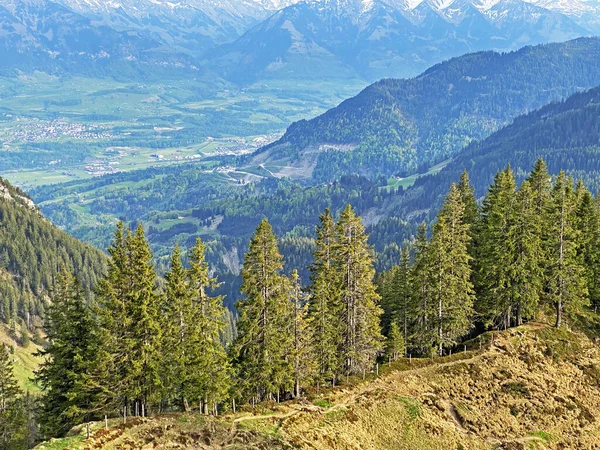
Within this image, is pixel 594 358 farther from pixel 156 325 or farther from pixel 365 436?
pixel 156 325

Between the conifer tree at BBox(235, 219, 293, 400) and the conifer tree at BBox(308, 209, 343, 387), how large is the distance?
369cm

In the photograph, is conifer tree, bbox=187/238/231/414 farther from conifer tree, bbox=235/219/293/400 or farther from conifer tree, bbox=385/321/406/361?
conifer tree, bbox=385/321/406/361

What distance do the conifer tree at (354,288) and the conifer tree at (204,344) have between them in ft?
45.1

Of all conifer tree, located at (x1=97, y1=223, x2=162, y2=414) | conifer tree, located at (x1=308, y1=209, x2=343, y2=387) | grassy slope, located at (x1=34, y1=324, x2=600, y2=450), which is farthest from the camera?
conifer tree, located at (x1=308, y1=209, x2=343, y2=387)

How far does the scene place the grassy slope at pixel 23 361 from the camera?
130363 mm

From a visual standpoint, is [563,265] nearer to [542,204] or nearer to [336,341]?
[542,204]

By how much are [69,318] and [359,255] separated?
90.7 ft

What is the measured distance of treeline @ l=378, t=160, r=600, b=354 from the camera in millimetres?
63000

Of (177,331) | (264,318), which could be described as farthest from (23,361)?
(264,318)

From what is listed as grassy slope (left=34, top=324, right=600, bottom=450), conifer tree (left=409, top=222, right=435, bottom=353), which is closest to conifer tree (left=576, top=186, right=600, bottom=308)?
grassy slope (left=34, top=324, right=600, bottom=450)

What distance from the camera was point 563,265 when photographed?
66.6m

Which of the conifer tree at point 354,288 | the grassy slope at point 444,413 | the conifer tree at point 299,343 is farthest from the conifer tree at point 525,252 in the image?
the conifer tree at point 299,343

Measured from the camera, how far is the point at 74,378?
50.7 meters

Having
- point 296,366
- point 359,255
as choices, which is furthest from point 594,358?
point 296,366
